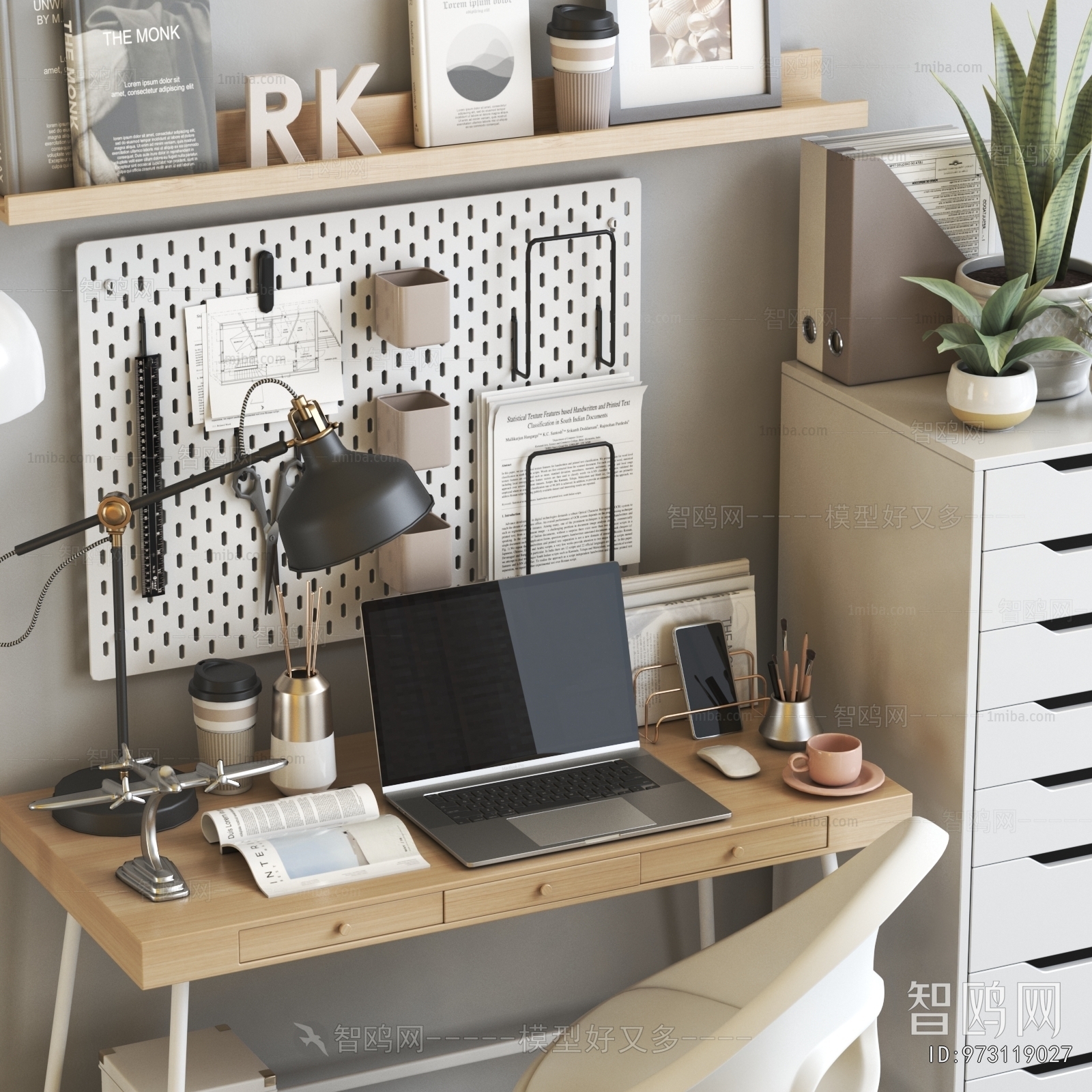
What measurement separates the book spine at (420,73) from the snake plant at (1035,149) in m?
0.71

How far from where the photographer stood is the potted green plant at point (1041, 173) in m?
2.28

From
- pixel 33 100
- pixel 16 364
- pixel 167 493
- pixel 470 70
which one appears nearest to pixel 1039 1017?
pixel 167 493

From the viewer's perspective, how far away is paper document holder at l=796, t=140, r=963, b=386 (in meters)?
2.33

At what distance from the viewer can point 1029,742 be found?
2303 millimetres

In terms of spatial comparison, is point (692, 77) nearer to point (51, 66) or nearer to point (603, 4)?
point (603, 4)

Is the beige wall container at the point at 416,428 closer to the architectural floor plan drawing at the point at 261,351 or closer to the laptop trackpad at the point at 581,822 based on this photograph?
the architectural floor plan drawing at the point at 261,351

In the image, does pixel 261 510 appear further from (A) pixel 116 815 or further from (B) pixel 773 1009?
(B) pixel 773 1009

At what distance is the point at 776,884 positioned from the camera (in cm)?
278

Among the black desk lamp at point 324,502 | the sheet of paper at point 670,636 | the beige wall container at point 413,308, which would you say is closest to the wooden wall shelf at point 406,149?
the beige wall container at point 413,308

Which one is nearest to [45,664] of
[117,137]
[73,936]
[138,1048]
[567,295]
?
[73,936]

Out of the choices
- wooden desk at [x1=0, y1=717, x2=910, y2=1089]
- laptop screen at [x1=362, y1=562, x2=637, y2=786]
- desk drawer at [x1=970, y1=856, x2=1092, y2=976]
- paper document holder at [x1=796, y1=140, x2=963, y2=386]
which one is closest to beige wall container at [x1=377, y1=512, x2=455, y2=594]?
laptop screen at [x1=362, y1=562, x2=637, y2=786]

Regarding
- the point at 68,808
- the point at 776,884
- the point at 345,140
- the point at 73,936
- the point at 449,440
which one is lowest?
the point at 776,884

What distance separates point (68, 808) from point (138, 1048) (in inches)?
15.6

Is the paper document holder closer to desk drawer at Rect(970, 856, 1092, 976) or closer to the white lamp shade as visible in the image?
desk drawer at Rect(970, 856, 1092, 976)
